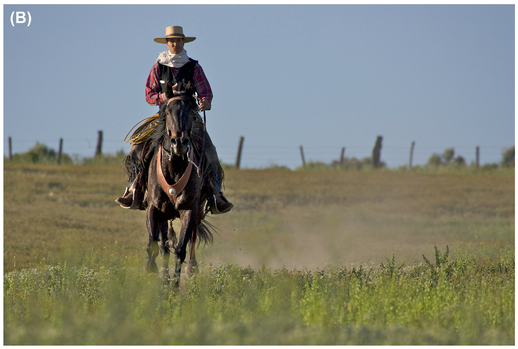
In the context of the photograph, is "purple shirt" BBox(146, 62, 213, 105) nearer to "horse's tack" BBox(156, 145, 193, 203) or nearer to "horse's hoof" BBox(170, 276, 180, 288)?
"horse's tack" BBox(156, 145, 193, 203)

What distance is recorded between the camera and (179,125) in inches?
292

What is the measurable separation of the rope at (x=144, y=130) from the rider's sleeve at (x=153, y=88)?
0.48m

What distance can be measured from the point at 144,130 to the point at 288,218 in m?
12.1

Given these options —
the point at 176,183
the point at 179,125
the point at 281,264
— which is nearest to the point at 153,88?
the point at 176,183

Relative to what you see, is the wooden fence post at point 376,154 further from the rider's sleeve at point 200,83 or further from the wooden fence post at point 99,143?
the rider's sleeve at point 200,83

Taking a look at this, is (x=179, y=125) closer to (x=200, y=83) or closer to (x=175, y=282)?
(x=200, y=83)

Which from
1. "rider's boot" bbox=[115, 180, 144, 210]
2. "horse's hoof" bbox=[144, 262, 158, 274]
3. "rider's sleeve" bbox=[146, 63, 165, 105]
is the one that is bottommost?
"horse's hoof" bbox=[144, 262, 158, 274]

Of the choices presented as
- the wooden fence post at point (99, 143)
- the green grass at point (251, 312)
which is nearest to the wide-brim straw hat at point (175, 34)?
the green grass at point (251, 312)

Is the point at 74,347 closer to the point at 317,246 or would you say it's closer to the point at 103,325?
the point at 103,325

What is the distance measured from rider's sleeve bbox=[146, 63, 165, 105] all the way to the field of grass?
8.30 feet

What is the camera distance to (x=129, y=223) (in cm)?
1898

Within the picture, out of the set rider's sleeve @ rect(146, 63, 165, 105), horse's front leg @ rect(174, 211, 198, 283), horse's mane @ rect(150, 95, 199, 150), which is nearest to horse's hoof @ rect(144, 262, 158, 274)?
horse's front leg @ rect(174, 211, 198, 283)

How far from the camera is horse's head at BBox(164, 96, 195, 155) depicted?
24.2 ft

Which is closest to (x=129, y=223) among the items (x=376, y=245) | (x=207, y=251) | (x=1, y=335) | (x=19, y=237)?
(x=19, y=237)
